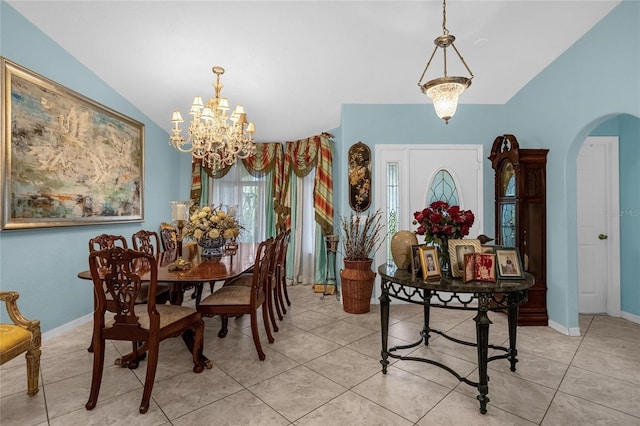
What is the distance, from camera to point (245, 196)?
540 cm

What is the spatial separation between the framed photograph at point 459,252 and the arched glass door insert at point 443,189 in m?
2.03

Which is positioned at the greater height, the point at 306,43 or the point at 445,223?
the point at 306,43

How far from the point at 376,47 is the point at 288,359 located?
3.10m

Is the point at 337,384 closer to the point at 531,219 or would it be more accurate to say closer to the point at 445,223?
the point at 445,223

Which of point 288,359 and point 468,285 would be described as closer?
point 468,285

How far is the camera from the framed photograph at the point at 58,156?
2.50 metres

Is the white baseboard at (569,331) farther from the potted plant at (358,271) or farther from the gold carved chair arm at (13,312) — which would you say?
the gold carved chair arm at (13,312)

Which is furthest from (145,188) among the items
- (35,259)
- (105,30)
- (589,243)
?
(589,243)

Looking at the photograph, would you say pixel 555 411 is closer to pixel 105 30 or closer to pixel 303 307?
pixel 303 307

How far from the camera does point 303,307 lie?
3.84 m

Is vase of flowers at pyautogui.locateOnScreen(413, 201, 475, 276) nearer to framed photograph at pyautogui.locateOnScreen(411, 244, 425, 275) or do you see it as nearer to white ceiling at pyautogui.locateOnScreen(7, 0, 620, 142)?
framed photograph at pyautogui.locateOnScreen(411, 244, 425, 275)

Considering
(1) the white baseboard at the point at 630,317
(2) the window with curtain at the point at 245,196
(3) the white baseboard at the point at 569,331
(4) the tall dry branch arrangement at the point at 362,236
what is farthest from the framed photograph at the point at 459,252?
(2) the window with curtain at the point at 245,196

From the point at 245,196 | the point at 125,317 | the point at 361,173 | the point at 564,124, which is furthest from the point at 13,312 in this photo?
the point at 564,124

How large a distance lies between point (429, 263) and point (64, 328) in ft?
11.6
